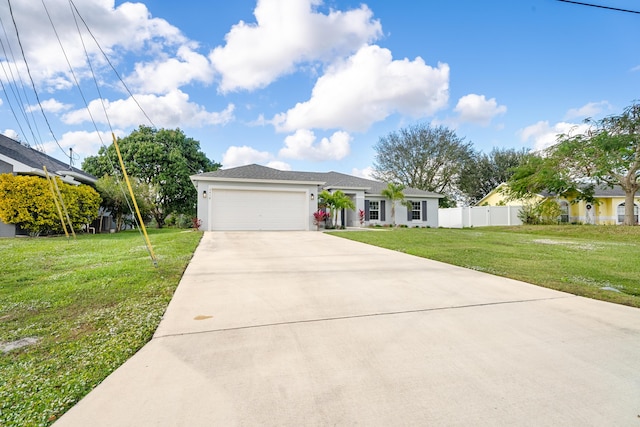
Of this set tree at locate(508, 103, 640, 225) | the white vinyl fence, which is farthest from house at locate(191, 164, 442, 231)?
tree at locate(508, 103, 640, 225)

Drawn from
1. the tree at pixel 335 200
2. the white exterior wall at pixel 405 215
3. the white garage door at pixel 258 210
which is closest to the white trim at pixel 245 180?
the white garage door at pixel 258 210

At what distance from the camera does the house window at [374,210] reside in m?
20.2

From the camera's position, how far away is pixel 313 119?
18.2 meters

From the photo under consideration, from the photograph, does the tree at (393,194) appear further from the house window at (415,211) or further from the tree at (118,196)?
the tree at (118,196)

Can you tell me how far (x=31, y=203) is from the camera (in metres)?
12.1

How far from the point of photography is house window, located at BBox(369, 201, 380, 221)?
2025cm

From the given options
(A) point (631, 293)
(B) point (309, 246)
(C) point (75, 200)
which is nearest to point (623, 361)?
(A) point (631, 293)

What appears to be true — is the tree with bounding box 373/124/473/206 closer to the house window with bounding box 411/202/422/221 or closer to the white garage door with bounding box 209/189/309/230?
the house window with bounding box 411/202/422/221

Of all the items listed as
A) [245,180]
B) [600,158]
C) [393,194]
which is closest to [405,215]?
[393,194]

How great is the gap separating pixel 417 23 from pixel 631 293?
848 cm

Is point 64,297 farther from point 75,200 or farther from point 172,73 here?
point 75,200

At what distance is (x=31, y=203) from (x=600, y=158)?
26.1 meters

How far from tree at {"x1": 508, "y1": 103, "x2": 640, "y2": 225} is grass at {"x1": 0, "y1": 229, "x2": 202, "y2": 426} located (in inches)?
804

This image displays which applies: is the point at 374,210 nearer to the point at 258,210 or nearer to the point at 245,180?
the point at 258,210
